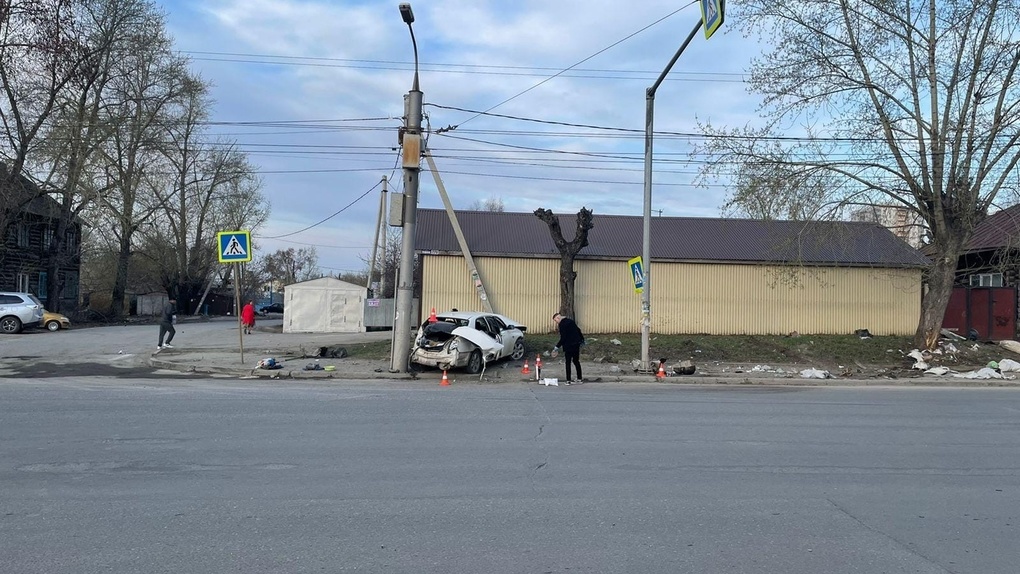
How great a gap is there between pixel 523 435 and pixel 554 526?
358 cm

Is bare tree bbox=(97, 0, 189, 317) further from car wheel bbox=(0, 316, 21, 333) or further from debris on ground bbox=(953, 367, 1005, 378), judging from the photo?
debris on ground bbox=(953, 367, 1005, 378)

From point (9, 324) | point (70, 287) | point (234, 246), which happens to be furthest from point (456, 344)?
point (70, 287)

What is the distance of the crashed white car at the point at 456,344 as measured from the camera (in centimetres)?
1625

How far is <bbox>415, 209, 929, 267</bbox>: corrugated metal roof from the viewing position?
24.3m

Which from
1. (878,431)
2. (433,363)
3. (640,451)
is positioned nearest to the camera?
(640,451)

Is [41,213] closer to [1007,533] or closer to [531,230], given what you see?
[531,230]

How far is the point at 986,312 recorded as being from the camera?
77.9ft

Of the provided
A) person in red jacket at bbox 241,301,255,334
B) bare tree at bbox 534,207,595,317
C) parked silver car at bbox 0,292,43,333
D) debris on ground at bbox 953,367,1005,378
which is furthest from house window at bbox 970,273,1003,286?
parked silver car at bbox 0,292,43,333

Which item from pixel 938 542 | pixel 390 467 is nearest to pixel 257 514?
pixel 390 467

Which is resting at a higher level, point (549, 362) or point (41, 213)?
point (41, 213)

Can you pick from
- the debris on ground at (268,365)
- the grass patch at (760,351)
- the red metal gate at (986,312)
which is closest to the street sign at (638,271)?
the grass patch at (760,351)

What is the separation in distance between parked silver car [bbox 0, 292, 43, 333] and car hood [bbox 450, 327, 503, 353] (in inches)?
789

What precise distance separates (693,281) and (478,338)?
35.5ft

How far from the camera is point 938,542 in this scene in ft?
17.5
